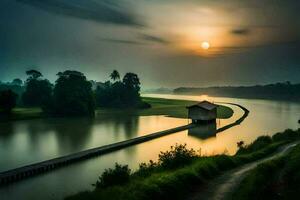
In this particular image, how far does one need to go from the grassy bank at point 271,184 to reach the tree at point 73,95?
88.7m

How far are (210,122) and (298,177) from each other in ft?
216

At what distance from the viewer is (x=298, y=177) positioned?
15320 mm

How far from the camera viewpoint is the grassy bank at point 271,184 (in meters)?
13.5

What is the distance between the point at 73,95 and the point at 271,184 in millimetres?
93902

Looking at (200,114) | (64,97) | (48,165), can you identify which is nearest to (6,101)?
(64,97)

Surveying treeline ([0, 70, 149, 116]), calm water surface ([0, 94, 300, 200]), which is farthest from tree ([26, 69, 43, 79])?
calm water surface ([0, 94, 300, 200])

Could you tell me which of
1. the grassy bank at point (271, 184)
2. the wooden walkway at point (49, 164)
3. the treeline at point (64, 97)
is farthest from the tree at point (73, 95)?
the grassy bank at point (271, 184)

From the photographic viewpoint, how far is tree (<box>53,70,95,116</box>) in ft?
331

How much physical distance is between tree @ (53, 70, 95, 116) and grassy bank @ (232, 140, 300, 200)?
88725 millimetres

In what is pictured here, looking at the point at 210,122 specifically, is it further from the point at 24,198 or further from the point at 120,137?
the point at 24,198

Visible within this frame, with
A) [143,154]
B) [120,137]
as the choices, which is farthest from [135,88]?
[143,154]

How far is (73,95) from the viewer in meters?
104

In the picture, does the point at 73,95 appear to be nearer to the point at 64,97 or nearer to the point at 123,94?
the point at 64,97

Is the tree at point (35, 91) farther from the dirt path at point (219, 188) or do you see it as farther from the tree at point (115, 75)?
the dirt path at point (219, 188)
